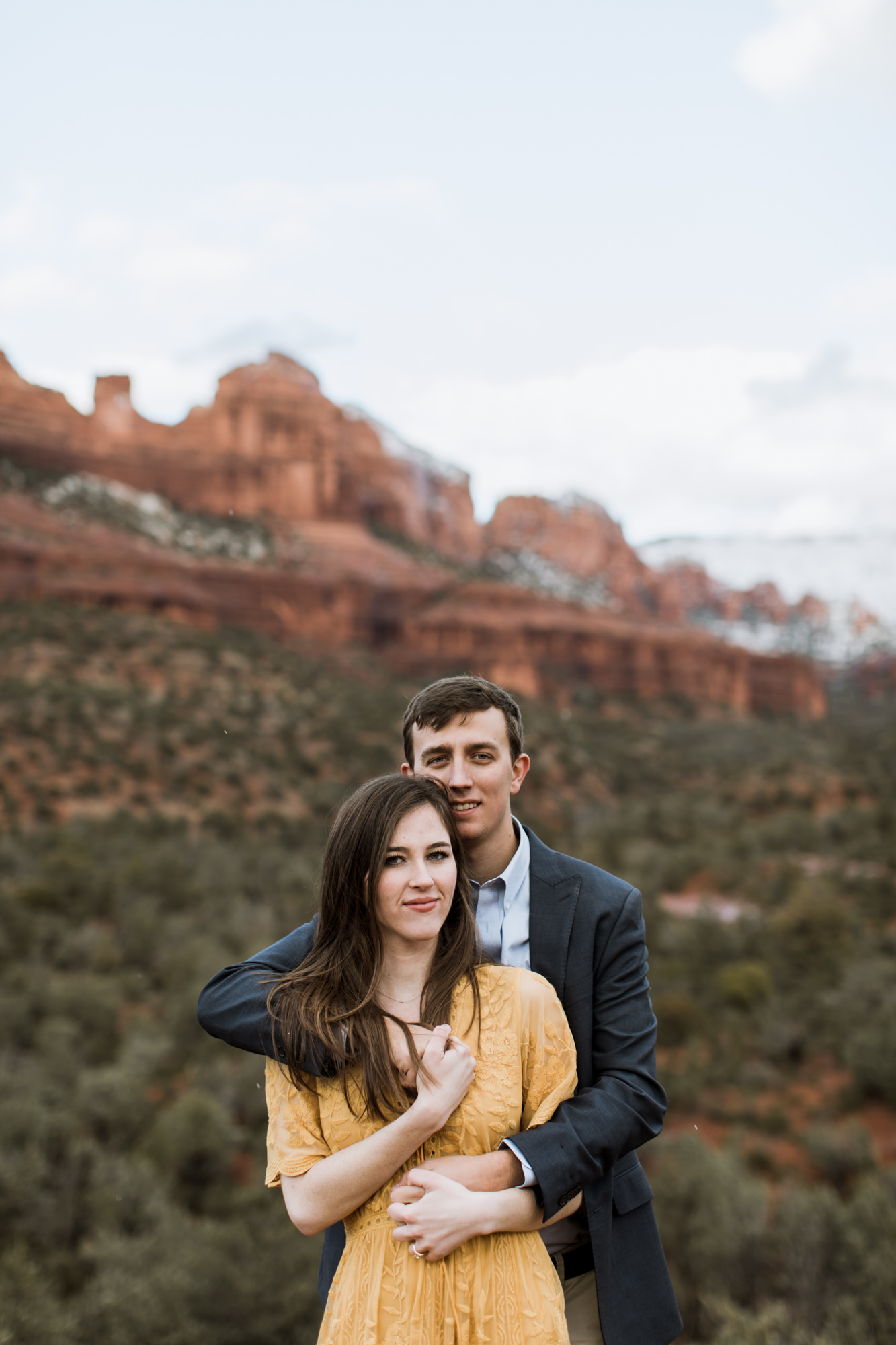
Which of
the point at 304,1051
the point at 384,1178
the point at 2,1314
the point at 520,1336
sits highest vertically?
the point at 304,1051

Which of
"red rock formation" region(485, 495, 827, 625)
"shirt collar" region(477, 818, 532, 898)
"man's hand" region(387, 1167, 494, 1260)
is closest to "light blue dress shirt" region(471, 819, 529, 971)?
"shirt collar" region(477, 818, 532, 898)

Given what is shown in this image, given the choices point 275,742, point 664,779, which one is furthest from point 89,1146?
point 664,779

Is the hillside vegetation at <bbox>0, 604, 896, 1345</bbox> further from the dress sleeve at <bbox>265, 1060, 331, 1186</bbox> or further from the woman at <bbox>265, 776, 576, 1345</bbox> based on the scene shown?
the dress sleeve at <bbox>265, 1060, 331, 1186</bbox>

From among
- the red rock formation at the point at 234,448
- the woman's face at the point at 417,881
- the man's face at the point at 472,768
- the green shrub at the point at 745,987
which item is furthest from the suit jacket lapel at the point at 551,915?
the red rock formation at the point at 234,448

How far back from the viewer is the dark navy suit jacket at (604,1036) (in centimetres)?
197

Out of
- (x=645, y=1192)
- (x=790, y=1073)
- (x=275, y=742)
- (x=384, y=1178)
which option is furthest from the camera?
(x=275, y=742)

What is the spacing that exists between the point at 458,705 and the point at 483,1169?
102 cm

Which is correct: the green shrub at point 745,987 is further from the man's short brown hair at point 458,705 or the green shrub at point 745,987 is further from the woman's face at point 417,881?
the woman's face at point 417,881

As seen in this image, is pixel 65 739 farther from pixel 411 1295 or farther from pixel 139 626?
pixel 411 1295

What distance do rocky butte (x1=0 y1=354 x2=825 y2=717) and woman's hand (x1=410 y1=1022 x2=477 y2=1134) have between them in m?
38.4

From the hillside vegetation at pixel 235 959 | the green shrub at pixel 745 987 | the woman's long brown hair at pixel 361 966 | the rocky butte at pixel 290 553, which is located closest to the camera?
the woman's long brown hair at pixel 361 966

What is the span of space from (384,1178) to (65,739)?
2446 cm

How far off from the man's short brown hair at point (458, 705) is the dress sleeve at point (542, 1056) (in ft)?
2.05

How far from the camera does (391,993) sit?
2.00 meters
